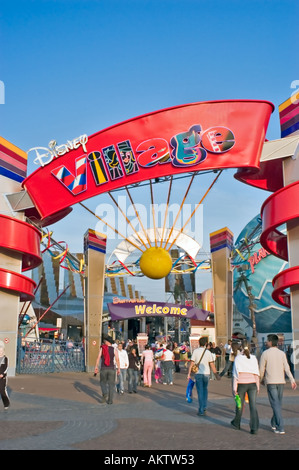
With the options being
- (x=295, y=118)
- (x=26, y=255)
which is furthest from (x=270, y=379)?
(x=26, y=255)

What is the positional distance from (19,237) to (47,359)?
7.49 meters

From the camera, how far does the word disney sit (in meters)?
21.1

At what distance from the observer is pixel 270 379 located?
9305 millimetres

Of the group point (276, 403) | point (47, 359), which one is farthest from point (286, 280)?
point (47, 359)

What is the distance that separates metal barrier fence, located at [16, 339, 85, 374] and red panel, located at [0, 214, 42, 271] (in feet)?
17.2

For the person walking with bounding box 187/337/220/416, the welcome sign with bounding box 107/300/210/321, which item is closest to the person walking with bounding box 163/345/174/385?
the person walking with bounding box 187/337/220/416

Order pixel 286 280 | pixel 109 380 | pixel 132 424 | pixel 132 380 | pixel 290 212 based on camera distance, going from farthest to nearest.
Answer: pixel 286 280 → pixel 290 212 → pixel 132 380 → pixel 109 380 → pixel 132 424

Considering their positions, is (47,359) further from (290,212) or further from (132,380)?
(290,212)

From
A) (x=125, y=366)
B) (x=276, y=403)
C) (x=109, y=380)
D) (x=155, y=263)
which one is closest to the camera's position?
(x=276, y=403)

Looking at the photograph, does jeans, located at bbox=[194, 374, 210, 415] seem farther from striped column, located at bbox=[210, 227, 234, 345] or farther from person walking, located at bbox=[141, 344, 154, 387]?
striped column, located at bbox=[210, 227, 234, 345]

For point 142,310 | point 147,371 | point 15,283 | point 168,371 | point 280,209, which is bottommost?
point 168,371

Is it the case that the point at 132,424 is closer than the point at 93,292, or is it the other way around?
the point at 132,424

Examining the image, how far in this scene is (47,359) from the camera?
1040 inches

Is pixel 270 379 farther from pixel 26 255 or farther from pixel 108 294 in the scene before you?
pixel 108 294
